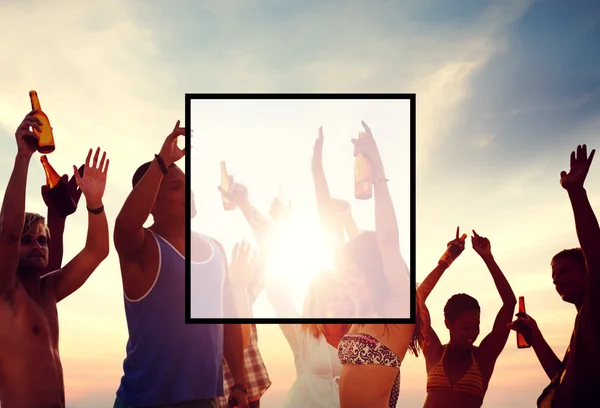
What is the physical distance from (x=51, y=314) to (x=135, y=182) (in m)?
0.92

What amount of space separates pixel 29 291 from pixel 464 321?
2543 mm

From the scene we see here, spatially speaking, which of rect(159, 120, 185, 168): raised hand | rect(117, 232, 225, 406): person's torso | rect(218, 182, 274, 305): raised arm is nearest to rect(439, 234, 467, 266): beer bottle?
rect(218, 182, 274, 305): raised arm

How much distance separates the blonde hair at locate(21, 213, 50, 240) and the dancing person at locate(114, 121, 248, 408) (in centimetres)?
40

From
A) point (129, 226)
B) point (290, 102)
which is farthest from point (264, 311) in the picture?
point (290, 102)

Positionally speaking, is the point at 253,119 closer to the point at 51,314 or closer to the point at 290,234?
the point at 290,234

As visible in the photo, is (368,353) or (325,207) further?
(325,207)

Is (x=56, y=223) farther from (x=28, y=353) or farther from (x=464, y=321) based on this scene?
(x=464, y=321)

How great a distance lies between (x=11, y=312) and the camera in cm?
445

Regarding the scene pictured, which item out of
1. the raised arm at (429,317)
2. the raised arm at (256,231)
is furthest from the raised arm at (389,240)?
the raised arm at (256,231)

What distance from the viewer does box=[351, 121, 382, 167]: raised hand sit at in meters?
4.89

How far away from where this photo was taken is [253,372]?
4941 mm

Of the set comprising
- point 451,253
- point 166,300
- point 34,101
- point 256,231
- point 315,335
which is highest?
point 34,101

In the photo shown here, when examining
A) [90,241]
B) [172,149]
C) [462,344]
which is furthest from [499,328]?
[90,241]

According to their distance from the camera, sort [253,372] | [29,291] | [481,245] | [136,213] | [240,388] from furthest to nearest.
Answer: [481,245] → [253,372] → [240,388] → [136,213] → [29,291]
